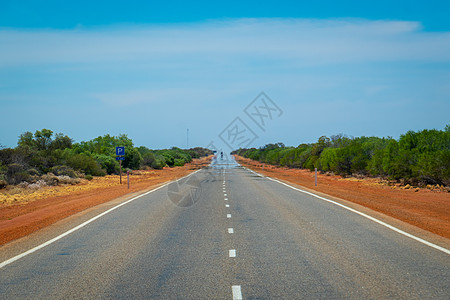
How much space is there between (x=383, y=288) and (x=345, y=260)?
1.64m

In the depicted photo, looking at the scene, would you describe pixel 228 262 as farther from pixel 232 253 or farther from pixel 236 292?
pixel 236 292

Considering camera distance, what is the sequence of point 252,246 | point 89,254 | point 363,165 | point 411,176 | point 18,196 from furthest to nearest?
point 363,165, point 411,176, point 18,196, point 252,246, point 89,254

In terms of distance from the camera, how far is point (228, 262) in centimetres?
738

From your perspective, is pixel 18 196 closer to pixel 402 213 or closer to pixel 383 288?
pixel 402 213

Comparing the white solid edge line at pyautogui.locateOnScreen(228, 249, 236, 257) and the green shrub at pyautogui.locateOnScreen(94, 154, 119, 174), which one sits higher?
the green shrub at pyautogui.locateOnScreen(94, 154, 119, 174)

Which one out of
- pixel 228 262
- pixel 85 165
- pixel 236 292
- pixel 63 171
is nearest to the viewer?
pixel 236 292

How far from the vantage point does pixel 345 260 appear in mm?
7457

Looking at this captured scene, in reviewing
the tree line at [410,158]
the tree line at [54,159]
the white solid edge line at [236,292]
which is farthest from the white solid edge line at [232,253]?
the tree line at [54,159]

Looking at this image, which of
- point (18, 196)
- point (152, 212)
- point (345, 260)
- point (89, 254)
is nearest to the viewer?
point (345, 260)

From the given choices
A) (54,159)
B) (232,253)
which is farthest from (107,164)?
(232,253)

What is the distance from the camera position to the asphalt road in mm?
5789

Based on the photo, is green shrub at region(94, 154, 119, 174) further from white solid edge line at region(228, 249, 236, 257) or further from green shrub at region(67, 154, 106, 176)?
white solid edge line at region(228, 249, 236, 257)

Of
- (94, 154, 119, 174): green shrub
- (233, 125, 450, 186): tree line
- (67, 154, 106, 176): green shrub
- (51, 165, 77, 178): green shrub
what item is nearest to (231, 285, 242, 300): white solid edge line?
(233, 125, 450, 186): tree line

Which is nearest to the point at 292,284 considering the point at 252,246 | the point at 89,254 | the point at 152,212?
the point at 252,246
